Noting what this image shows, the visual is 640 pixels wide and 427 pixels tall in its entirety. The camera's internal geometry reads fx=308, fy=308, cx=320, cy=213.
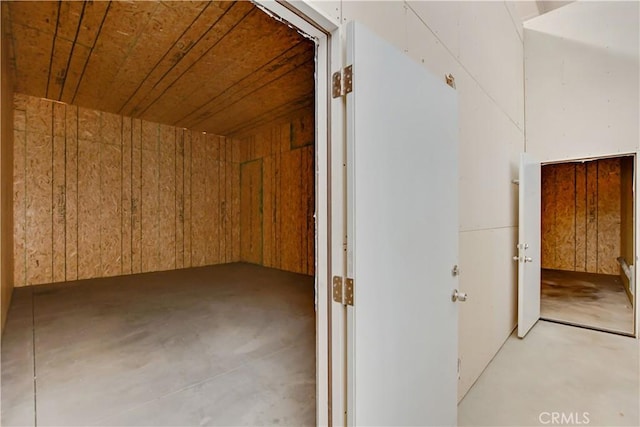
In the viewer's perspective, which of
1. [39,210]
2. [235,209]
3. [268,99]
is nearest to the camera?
[39,210]

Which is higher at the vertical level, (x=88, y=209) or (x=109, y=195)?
(x=109, y=195)

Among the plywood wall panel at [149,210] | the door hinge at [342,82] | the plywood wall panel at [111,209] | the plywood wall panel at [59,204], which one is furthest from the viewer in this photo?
the plywood wall panel at [149,210]

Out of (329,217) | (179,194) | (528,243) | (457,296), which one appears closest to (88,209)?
(179,194)

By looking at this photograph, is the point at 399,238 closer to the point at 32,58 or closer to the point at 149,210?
the point at 32,58

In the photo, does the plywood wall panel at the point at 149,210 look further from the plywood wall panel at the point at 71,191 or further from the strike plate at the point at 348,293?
the strike plate at the point at 348,293

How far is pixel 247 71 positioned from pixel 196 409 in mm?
3540

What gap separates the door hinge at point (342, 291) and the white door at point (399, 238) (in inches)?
1.3

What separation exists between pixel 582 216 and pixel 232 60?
7616 millimetres

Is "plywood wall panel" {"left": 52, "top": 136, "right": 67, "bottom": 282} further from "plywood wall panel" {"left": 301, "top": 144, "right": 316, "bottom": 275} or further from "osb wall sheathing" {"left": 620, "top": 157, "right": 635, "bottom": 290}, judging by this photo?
"osb wall sheathing" {"left": 620, "top": 157, "right": 635, "bottom": 290}

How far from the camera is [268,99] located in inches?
191

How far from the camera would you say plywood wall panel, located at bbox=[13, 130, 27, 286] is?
4.49 meters

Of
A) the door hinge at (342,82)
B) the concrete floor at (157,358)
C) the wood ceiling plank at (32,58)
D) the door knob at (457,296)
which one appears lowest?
the concrete floor at (157,358)

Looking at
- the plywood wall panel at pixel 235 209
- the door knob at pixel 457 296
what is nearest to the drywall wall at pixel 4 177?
the door knob at pixel 457 296

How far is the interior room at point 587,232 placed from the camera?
5133 millimetres
